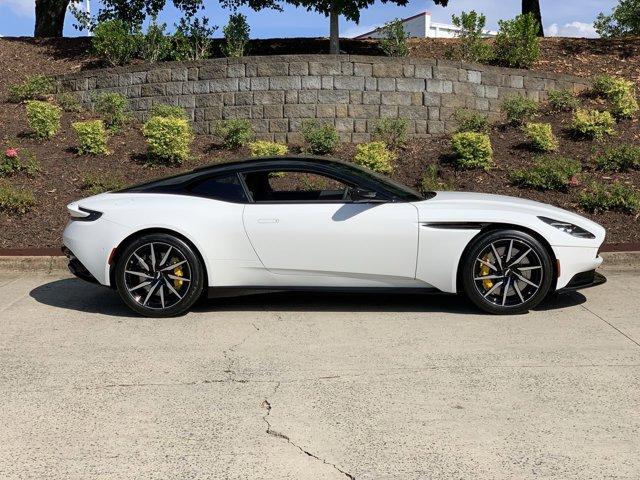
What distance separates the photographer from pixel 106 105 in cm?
1285

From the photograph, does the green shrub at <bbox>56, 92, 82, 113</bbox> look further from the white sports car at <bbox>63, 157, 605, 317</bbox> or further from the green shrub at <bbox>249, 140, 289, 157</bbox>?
the white sports car at <bbox>63, 157, 605, 317</bbox>

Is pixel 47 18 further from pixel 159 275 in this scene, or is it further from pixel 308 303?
pixel 308 303

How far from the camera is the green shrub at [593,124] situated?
442 inches

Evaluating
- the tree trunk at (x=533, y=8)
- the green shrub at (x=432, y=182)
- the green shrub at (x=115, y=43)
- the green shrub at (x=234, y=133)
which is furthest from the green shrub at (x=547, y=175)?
the tree trunk at (x=533, y=8)

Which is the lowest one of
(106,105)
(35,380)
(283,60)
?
(35,380)

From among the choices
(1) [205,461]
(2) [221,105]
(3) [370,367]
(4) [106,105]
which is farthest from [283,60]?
(1) [205,461]

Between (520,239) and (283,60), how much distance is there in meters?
7.90

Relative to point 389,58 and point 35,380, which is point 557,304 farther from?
point 389,58

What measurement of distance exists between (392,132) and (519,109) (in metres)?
2.30

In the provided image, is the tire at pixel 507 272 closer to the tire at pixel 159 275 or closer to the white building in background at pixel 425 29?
the tire at pixel 159 275

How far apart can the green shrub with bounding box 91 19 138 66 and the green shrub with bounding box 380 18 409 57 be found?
513cm

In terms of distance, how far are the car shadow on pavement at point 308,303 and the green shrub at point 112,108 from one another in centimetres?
640

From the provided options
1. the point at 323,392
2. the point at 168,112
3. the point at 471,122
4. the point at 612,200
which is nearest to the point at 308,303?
the point at 323,392

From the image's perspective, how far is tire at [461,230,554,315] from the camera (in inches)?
214
